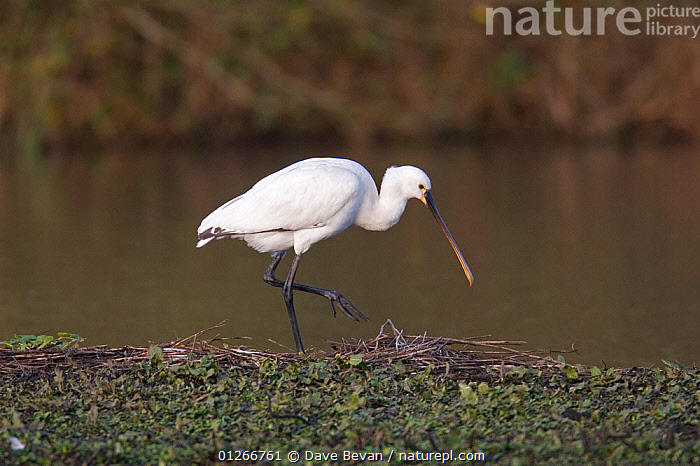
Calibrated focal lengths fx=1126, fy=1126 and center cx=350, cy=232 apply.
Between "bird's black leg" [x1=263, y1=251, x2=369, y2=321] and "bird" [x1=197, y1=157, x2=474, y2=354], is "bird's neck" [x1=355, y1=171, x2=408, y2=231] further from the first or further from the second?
"bird's black leg" [x1=263, y1=251, x2=369, y2=321]

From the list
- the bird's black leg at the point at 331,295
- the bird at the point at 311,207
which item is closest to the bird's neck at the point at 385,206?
the bird at the point at 311,207

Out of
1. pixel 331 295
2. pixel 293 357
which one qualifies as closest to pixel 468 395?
pixel 293 357

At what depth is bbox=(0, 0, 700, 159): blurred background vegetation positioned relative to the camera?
2233cm

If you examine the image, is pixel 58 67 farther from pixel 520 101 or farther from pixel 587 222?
pixel 587 222

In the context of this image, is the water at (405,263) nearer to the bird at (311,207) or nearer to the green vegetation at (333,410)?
the bird at (311,207)

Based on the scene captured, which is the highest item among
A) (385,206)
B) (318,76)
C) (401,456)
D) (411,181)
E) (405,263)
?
(318,76)

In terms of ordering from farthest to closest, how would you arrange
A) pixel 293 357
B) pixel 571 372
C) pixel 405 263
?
1. pixel 405 263
2. pixel 293 357
3. pixel 571 372

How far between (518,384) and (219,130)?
19405mm

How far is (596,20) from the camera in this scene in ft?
79.2

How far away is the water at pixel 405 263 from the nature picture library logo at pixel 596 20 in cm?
441

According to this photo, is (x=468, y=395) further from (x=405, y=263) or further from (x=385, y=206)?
(x=405, y=263)

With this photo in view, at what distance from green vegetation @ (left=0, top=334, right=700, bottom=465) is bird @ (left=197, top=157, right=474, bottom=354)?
3.35 ft

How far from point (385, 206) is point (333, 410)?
2083mm

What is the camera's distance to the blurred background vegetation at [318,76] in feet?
73.3
